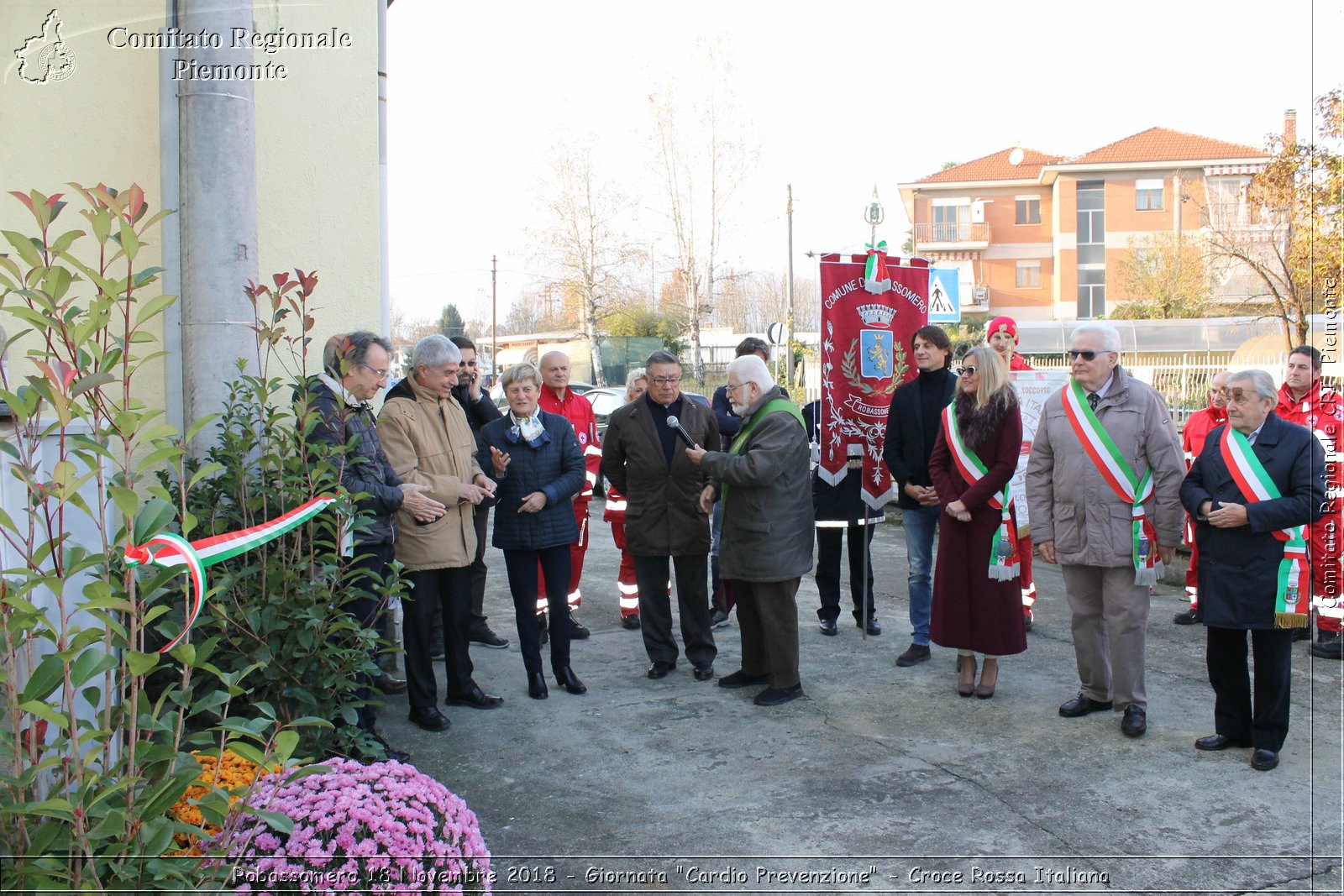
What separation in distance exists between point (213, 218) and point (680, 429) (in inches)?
110

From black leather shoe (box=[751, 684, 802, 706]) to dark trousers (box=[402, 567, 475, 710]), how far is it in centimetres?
168

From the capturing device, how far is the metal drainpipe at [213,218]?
15.1ft

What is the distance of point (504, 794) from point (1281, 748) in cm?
360

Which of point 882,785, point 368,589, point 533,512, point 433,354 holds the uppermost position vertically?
point 433,354

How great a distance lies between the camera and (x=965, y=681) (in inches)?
232

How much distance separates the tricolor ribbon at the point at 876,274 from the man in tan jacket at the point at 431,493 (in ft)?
10.0

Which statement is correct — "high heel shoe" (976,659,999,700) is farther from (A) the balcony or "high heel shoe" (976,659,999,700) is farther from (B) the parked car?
(A) the balcony

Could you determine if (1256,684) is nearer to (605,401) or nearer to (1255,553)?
(1255,553)

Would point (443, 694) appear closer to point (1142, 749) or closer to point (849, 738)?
point (849, 738)

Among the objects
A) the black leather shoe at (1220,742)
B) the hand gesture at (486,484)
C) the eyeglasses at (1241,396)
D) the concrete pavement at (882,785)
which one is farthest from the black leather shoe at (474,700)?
the eyeglasses at (1241,396)

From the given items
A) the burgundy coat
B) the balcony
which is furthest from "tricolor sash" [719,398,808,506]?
the balcony

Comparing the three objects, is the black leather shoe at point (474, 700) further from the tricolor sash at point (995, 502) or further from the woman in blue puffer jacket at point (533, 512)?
the tricolor sash at point (995, 502)

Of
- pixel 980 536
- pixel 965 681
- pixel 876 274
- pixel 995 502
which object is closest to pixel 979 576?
pixel 980 536

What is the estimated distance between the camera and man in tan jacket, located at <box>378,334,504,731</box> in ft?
17.2
